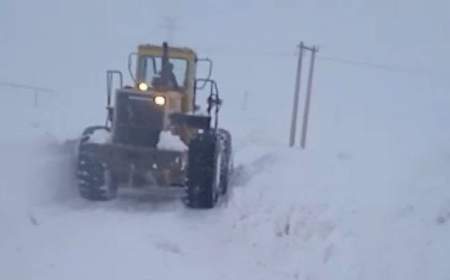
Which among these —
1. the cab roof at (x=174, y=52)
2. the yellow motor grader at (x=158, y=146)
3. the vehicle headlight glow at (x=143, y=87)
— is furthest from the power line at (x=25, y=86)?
the vehicle headlight glow at (x=143, y=87)

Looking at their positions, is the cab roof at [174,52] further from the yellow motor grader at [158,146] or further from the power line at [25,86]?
the power line at [25,86]

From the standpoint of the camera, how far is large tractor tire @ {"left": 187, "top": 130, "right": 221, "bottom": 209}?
13422 millimetres

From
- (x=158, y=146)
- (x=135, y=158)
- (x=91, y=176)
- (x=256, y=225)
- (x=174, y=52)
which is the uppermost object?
(x=174, y=52)

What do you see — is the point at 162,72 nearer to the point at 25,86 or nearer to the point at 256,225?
the point at 256,225

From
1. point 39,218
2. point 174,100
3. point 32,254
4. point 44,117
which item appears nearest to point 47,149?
point 174,100

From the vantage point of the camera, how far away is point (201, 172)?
13.5m

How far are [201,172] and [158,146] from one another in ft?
2.72

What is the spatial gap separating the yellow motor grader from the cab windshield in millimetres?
19

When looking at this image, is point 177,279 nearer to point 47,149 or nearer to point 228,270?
point 228,270

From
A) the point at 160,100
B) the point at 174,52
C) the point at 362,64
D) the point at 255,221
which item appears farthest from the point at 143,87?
the point at 362,64

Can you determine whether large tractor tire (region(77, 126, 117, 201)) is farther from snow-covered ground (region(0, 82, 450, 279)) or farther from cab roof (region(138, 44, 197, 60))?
cab roof (region(138, 44, 197, 60))

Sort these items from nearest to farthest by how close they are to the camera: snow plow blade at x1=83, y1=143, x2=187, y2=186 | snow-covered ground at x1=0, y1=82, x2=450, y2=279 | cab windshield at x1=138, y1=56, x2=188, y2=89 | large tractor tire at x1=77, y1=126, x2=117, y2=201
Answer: snow-covered ground at x1=0, y1=82, x2=450, y2=279 < snow plow blade at x1=83, y1=143, x2=187, y2=186 < large tractor tire at x1=77, y1=126, x2=117, y2=201 < cab windshield at x1=138, y1=56, x2=188, y2=89

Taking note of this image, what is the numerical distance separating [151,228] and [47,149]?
5168mm

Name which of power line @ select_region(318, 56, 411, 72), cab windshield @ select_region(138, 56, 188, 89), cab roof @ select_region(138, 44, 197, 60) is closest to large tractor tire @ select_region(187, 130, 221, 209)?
cab windshield @ select_region(138, 56, 188, 89)
